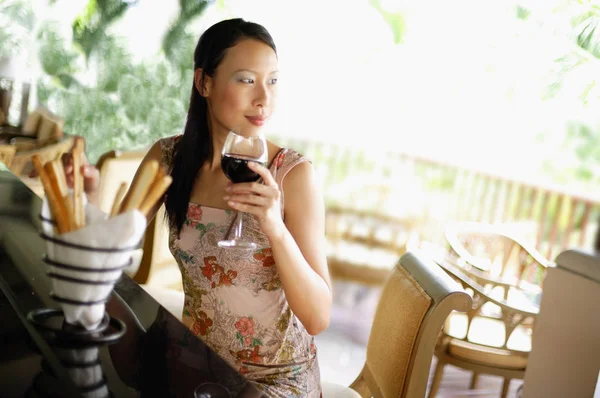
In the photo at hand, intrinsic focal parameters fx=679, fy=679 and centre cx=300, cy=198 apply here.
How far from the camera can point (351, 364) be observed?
3.78 metres

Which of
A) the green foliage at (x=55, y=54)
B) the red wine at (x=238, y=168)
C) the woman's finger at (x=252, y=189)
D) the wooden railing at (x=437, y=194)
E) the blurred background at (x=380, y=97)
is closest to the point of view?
the woman's finger at (x=252, y=189)

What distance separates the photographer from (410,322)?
4.71 feet

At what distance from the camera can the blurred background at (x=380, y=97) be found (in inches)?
203

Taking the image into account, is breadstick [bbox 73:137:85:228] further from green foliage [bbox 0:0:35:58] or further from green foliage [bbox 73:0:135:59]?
green foliage [bbox 0:0:35:58]

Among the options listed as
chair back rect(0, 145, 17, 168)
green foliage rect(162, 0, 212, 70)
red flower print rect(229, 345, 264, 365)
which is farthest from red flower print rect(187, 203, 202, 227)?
green foliage rect(162, 0, 212, 70)

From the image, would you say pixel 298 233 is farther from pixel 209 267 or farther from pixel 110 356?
pixel 110 356

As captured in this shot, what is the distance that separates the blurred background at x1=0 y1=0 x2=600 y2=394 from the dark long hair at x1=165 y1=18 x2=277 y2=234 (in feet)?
6.95

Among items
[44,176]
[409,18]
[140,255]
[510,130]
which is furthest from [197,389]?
[510,130]

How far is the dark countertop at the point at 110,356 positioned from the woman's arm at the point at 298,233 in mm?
256

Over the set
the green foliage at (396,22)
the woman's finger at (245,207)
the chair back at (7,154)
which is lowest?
the chair back at (7,154)

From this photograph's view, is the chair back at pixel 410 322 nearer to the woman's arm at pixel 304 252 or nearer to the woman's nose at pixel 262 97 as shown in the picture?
the woman's arm at pixel 304 252

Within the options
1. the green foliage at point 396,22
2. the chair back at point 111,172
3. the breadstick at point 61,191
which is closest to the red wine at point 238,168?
the breadstick at point 61,191

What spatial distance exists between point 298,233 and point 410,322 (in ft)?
1.08

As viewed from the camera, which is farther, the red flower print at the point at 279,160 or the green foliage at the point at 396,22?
the green foliage at the point at 396,22
